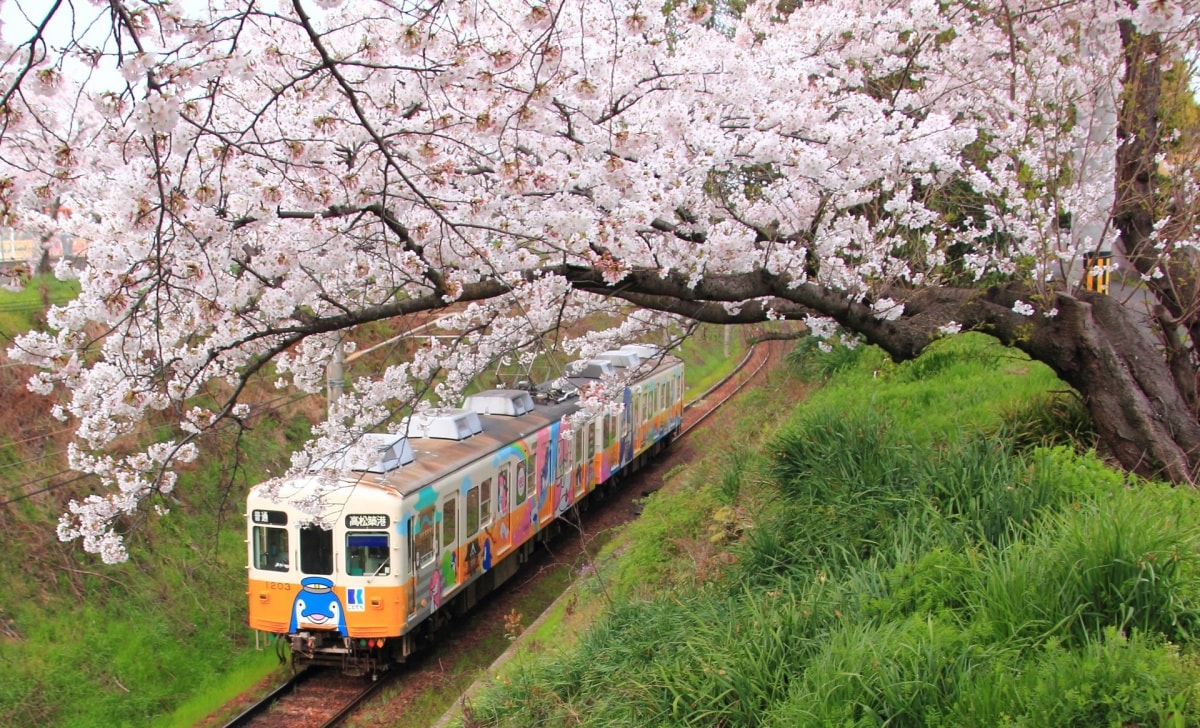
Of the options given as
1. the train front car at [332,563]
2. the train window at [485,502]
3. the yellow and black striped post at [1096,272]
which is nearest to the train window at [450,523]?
the train window at [485,502]

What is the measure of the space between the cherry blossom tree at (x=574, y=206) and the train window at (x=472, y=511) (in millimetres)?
2996

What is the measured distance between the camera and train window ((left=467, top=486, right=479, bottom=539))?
36.2 feet

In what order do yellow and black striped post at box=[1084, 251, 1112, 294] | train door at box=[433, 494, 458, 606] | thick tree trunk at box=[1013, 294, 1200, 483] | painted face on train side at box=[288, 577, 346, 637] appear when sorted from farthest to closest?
train door at box=[433, 494, 458, 606]
painted face on train side at box=[288, 577, 346, 637]
yellow and black striped post at box=[1084, 251, 1112, 294]
thick tree trunk at box=[1013, 294, 1200, 483]

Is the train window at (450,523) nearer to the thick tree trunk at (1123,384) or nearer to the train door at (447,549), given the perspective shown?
the train door at (447,549)

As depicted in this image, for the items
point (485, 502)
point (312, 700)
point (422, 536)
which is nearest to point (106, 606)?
point (312, 700)

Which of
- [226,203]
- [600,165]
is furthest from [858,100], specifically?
[226,203]

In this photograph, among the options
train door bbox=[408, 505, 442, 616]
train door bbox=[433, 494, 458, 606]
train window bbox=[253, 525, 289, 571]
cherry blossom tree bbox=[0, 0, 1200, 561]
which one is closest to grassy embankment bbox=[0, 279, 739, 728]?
train window bbox=[253, 525, 289, 571]

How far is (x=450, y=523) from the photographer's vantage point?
10594mm

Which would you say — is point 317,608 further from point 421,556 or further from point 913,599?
point 913,599

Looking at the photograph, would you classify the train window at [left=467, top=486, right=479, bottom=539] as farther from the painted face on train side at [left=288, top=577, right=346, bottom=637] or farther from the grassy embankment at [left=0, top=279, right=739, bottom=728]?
the painted face on train side at [left=288, top=577, right=346, bottom=637]

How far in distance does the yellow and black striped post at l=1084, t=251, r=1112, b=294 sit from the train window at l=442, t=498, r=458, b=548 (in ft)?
22.4

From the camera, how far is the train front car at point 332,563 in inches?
370

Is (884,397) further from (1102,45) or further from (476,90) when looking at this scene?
(476,90)

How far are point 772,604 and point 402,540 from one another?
195 inches
